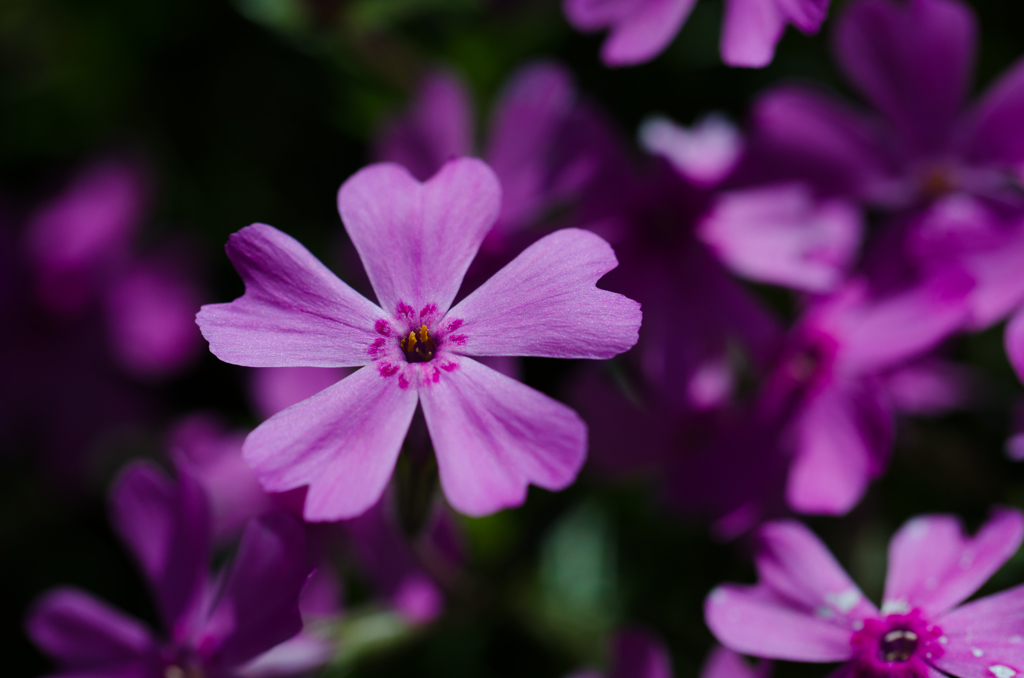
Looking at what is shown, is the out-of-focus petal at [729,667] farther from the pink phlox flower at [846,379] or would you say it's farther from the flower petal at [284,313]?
the flower petal at [284,313]

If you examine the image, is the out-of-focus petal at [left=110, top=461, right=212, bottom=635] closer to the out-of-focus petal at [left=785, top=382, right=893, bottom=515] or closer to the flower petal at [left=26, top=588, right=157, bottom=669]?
the flower petal at [left=26, top=588, right=157, bottom=669]

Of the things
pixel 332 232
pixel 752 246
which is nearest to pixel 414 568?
pixel 752 246

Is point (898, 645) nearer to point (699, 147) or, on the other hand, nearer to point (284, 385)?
point (699, 147)

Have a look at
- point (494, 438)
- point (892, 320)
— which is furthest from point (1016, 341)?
point (494, 438)

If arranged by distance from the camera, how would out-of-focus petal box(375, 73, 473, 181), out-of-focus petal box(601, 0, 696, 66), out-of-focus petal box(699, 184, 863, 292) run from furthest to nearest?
out-of-focus petal box(375, 73, 473, 181)
out-of-focus petal box(699, 184, 863, 292)
out-of-focus petal box(601, 0, 696, 66)

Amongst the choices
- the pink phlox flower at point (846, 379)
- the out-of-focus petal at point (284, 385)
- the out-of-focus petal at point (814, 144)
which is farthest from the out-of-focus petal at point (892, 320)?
the out-of-focus petal at point (284, 385)

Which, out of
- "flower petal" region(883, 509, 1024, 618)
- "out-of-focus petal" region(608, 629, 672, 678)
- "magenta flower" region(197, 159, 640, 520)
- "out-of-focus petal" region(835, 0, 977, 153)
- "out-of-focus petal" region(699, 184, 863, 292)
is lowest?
"out-of-focus petal" region(608, 629, 672, 678)

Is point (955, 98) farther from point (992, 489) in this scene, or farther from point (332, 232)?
point (332, 232)

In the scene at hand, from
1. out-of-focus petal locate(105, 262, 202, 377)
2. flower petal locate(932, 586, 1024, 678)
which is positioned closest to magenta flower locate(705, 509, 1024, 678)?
flower petal locate(932, 586, 1024, 678)
